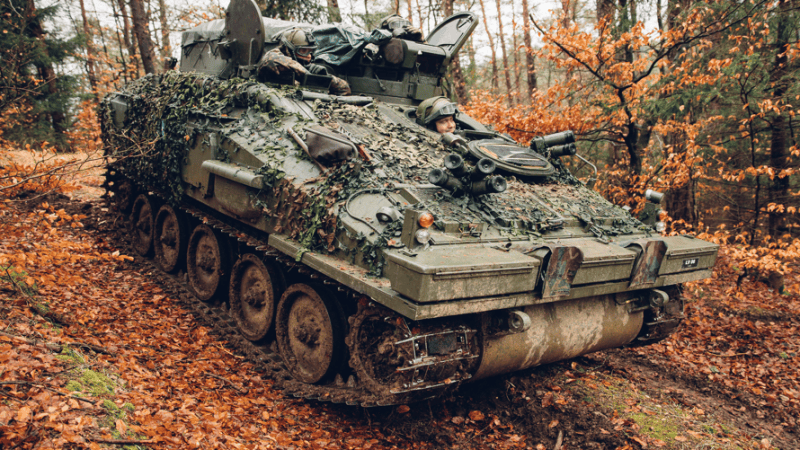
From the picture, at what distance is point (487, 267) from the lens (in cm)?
348

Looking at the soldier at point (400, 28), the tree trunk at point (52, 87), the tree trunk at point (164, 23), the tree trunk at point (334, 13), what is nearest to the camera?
the soldier at point (400, 28)

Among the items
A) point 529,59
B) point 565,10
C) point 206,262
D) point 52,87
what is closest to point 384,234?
point 206,262

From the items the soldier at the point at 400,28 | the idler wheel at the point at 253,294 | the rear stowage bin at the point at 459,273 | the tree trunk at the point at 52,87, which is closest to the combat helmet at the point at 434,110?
the soldier at the point at 400,28

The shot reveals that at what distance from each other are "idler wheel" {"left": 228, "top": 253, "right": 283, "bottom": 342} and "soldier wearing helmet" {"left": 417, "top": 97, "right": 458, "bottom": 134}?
2436 millimetres

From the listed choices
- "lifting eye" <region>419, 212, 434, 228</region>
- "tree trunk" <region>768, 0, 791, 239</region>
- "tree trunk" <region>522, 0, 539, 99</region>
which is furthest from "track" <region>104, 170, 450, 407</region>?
"tree trunk" <region>522, 0, 539, 99</region>

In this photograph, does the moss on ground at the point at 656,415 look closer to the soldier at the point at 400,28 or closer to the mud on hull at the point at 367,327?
the mud on hull at the point at 367,327

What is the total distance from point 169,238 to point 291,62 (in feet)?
11.3

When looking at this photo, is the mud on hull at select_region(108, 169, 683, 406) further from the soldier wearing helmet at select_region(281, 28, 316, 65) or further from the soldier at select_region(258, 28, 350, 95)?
the soldier wearing helmet at select_region(281, 28, 316, 65)

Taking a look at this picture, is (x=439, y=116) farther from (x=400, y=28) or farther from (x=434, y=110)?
(x=400, y=28)

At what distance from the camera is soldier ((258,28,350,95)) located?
6.08m

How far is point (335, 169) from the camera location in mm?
4715

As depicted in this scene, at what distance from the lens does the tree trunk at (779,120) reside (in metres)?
8.28

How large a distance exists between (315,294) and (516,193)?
2.10 metres

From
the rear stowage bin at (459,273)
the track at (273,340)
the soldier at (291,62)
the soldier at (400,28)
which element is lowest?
the track at (273,340)
